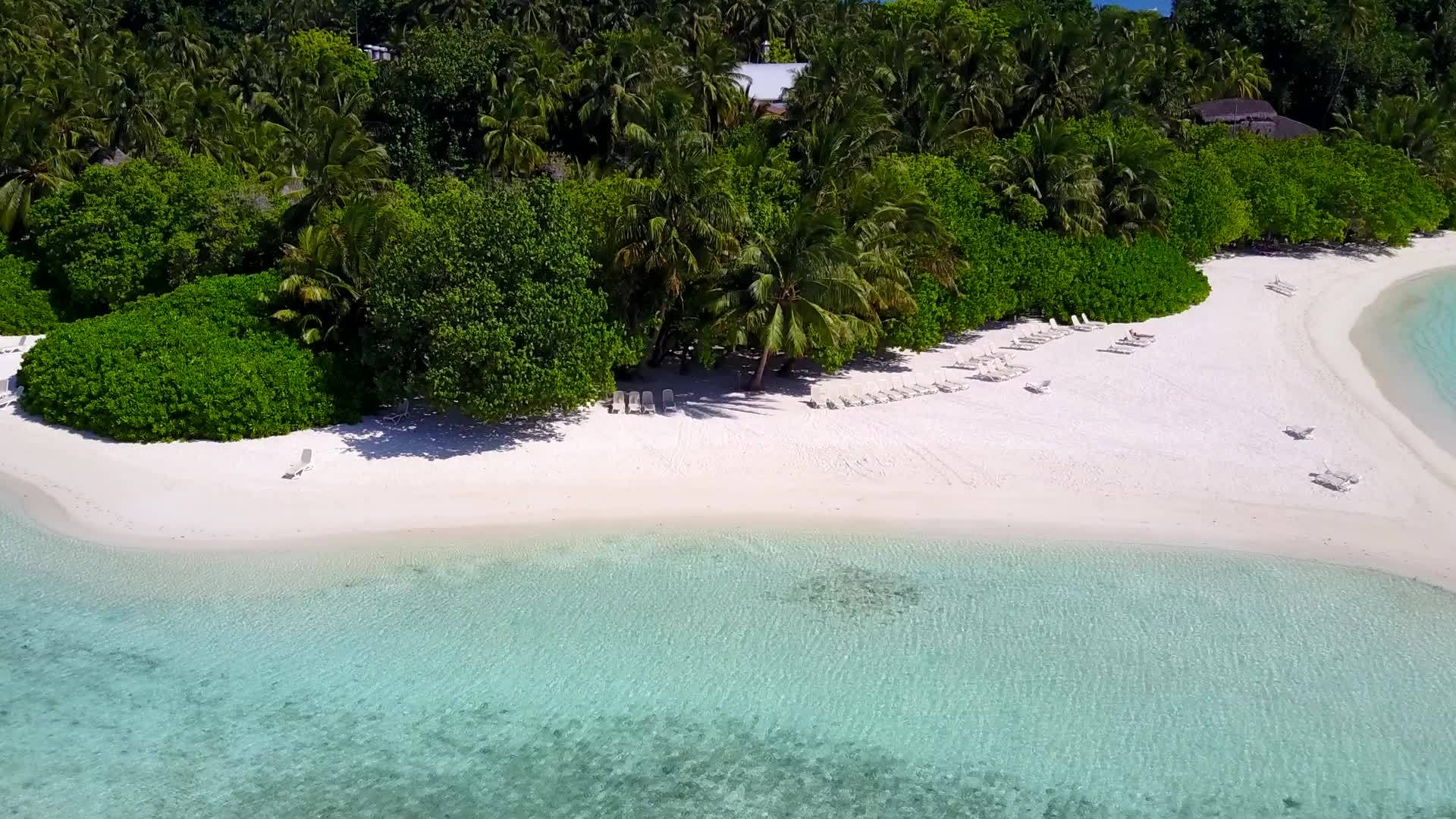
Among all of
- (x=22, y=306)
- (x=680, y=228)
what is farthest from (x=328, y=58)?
(x=680, y=228)

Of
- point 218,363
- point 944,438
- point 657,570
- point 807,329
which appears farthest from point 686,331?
point 218,363

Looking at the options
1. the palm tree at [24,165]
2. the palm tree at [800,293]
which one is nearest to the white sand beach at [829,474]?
the palm tree at [800,293]

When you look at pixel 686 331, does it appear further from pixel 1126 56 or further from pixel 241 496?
pixel 1126 56

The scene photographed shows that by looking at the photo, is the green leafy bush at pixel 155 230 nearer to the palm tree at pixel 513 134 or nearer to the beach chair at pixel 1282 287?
the palm tree at pixel 513 134

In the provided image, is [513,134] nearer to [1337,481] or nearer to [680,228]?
[680,228]

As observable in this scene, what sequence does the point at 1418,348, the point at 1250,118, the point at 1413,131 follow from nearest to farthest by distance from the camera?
the point at 1418,348 → the point at 1413,131 → the point at 1250,118
